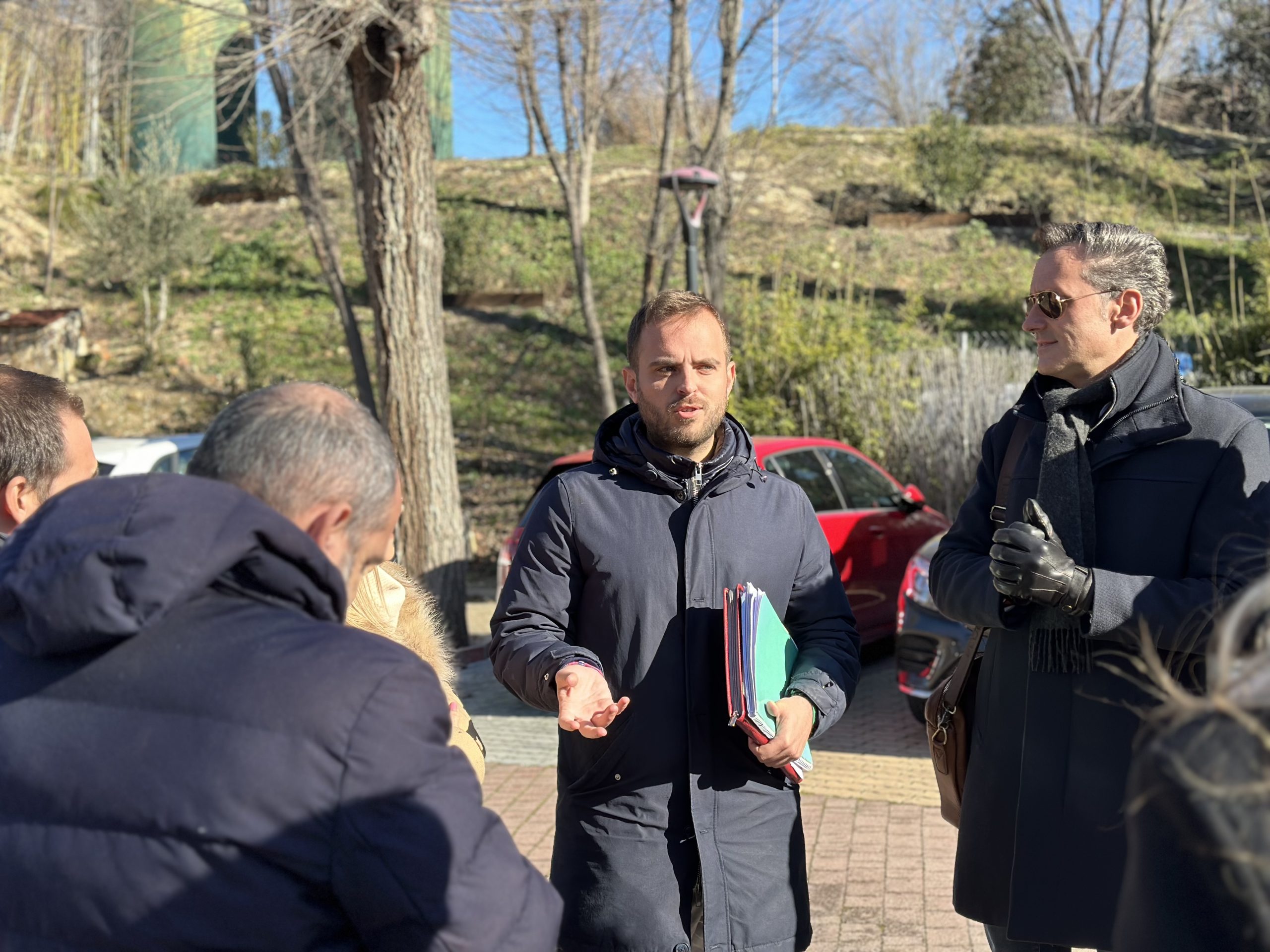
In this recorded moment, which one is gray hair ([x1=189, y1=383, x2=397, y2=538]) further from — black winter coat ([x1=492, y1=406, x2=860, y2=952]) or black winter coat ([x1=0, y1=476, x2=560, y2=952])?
black winter coat ([x1=492, y1=406, x2=860, y2=952])

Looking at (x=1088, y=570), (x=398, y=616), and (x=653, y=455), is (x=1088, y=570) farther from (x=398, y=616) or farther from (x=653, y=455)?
(x=398, y=616)

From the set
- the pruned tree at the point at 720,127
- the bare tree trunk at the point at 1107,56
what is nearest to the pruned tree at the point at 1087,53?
the bare tree trunk at the point at 1107,56

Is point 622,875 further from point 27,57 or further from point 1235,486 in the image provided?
point 27,57

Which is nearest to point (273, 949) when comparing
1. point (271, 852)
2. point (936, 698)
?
point (271, 852)

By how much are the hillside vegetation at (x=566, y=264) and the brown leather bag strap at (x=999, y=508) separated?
1143cm

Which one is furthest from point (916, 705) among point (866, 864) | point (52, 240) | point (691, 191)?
point (52, 240)

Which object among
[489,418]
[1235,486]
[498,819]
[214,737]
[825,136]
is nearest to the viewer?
[214,737]

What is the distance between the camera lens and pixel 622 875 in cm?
260

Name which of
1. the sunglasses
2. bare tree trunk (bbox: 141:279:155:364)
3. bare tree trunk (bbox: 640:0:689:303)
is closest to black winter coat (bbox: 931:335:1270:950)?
the sunglasses

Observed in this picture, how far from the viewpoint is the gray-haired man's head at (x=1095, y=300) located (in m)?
2.68

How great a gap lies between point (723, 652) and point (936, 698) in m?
0.66

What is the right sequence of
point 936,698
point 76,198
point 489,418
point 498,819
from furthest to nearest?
point 76,198 < point 489,418 < point 936,698 < point 498,819

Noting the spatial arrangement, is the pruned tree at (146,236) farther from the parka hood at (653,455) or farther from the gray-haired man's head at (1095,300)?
the gray-haired man's head at (1095,300)

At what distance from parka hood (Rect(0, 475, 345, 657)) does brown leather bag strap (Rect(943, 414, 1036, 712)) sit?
177cm
